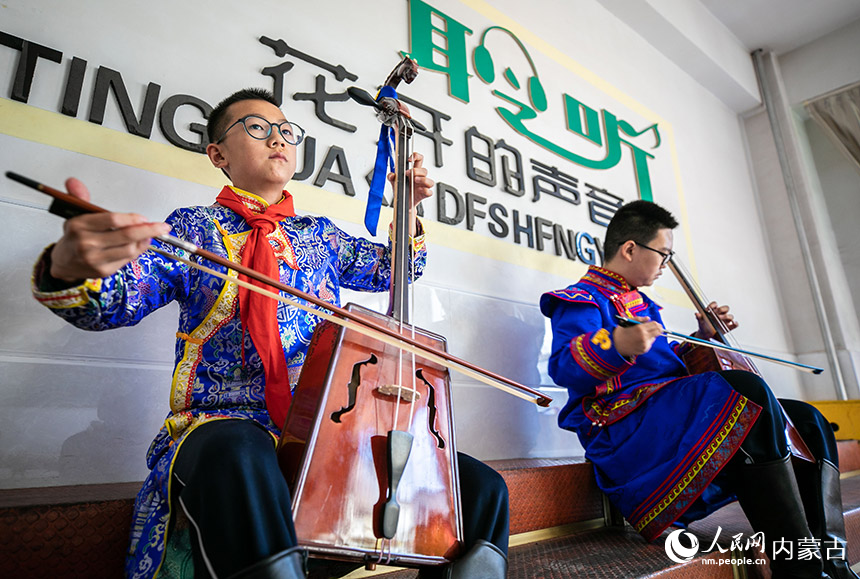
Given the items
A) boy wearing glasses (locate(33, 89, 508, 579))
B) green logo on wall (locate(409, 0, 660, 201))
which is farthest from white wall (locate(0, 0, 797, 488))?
boy wearing glasses (locate(33, 89, 508, 579))

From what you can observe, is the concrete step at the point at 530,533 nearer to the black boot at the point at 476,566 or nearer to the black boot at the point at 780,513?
the black boot at the point at 780,513

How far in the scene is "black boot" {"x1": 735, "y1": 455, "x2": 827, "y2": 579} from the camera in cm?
133

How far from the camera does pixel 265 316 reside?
1150 millimetres

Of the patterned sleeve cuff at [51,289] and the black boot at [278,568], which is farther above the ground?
the patterned sleeve cuff at [51,289]

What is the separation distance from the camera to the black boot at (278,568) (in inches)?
29.2

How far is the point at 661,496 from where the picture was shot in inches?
59.6

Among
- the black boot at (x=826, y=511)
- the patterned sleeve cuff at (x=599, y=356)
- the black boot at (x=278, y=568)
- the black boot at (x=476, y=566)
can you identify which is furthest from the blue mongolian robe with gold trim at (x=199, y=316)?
the black boot at (x=826, y=511)

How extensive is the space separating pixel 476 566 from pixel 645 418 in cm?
88

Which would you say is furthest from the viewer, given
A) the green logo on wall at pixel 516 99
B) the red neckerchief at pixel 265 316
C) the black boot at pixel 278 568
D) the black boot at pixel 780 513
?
the green logo on wall at pixel 516 99

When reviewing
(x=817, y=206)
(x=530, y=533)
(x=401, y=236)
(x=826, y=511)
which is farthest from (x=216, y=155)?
(x=817, y=206)

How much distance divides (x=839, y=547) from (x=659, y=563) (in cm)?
49

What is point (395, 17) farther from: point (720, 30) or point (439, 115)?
point (720, 30)

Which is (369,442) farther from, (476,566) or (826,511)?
(826,511)

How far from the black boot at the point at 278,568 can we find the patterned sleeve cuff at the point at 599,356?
1064 millimetres
